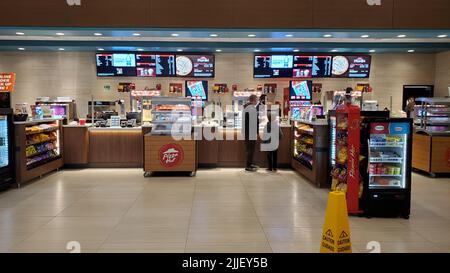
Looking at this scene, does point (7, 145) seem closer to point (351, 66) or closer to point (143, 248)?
point (143, 248)

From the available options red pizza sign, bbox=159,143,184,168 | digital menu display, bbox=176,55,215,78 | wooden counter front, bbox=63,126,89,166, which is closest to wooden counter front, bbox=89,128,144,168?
wooden counter front, bbox=63,126,89,166

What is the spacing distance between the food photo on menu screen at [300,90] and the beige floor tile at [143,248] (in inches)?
329

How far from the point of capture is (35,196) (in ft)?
21.7

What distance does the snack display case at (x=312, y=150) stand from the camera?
7.43 m

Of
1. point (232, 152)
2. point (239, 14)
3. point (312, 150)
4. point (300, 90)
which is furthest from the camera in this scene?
point (300, 90)

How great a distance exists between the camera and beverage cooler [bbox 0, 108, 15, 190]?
23.2ft

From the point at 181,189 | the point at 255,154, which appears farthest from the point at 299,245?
the point at 255,154

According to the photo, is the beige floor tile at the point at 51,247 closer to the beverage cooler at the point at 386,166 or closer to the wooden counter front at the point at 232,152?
the beverage cooler at the point at 386,166

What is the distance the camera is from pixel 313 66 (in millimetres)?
11461

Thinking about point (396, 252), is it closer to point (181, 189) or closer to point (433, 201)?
point (433, 201)

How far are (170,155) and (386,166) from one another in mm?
4608

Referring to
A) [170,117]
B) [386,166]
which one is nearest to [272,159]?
[170,117]

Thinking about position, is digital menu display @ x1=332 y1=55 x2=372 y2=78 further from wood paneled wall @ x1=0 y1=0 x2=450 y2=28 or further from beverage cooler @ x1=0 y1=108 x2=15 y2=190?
beverage cooler @ x1=0 y1=108 x2=15 y2=190

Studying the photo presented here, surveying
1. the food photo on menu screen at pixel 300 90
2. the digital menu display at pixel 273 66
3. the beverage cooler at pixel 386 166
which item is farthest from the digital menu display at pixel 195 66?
the beverage cooler at pixel 386 166
